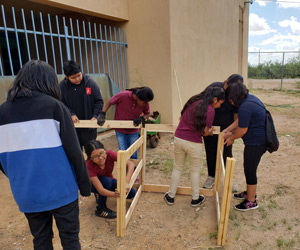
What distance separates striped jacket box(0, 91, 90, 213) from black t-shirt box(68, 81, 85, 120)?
71.4 inches

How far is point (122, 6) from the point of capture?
239 inches

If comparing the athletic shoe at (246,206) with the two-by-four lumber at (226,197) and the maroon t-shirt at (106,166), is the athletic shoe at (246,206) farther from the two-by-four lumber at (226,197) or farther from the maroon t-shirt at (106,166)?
the maroon t-shirt at (106,166)

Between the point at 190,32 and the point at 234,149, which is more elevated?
the point at 190,32

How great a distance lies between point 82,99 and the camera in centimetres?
340

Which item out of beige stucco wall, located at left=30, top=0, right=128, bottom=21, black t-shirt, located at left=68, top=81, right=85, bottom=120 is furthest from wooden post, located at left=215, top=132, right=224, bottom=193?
beige stucco wall, located at left=30, top=0, right=128, bottom=21

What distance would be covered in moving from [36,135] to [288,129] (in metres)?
7.40

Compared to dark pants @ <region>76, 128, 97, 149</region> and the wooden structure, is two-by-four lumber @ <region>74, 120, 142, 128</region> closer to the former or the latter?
the wooden structure

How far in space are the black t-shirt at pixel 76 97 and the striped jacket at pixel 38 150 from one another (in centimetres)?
181

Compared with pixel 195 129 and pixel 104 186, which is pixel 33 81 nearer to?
pixel 104 186

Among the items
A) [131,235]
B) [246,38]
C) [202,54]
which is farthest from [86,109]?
[246,38]

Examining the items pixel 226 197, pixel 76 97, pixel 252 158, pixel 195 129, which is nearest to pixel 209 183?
pixel 252 158

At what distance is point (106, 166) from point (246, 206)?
6.05 ft

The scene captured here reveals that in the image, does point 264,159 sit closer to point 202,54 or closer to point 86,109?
point 86,109

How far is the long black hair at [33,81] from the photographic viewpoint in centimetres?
153
